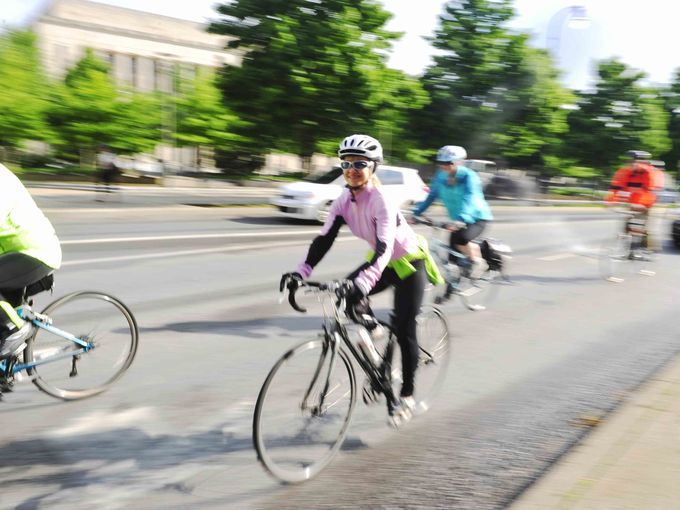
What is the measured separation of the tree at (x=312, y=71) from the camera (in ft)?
105

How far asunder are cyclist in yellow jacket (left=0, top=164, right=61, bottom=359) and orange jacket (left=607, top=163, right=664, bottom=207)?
8991mm

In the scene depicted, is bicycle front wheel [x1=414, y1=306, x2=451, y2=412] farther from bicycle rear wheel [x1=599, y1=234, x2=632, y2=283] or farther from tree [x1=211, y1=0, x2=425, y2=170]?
tree [x1=211, y1=0, x2=425, y2=170]

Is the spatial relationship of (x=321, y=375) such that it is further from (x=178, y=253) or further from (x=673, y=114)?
(x=673, y=114)

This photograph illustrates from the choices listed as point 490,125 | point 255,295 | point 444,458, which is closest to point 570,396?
point 444,458

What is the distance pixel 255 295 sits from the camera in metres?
8.23

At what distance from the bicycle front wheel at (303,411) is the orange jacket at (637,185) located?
836 centimetres

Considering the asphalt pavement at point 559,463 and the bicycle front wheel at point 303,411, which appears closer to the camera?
the asphalt pavement at point 559,463

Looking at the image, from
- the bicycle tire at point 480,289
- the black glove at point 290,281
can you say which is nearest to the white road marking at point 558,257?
the bicycle tire at point 480,289

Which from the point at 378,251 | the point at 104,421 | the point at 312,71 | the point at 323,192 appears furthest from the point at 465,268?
the point at 312,71

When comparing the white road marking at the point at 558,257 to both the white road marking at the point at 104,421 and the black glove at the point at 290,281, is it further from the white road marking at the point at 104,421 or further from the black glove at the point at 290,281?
the black glove at the point at 290,281

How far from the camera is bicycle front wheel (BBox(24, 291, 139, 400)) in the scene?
421cm

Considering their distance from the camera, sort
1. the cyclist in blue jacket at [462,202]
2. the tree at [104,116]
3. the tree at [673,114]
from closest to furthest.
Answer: the cyclist in blue jacket at [462,202] → the tree at [104,116] → the tree at [673,114]

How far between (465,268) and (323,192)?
986cm

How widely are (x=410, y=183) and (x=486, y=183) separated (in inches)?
833
